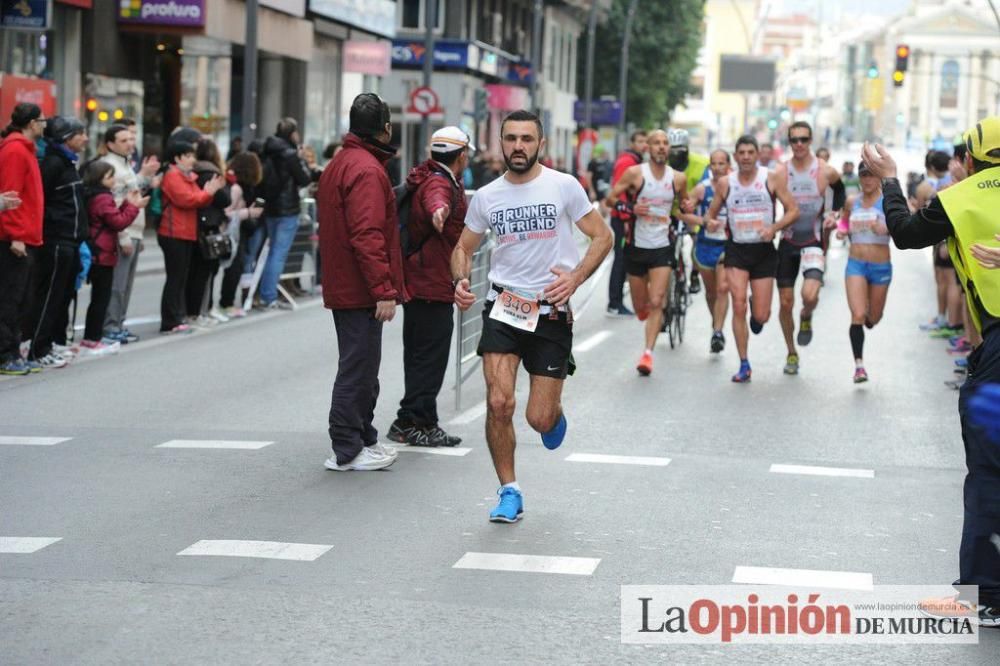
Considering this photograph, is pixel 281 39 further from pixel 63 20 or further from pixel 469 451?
pixel 469 451

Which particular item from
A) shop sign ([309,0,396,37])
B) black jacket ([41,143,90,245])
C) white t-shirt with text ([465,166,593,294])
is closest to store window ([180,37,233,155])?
shop sign ([309,0,396,37])

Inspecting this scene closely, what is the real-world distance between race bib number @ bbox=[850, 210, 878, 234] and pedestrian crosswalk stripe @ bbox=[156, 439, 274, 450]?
18.4 ft

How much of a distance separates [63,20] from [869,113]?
171450 millimetres

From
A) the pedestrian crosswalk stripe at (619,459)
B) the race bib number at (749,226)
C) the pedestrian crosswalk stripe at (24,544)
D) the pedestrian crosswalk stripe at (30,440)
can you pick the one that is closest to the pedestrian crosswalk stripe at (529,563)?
the pedestrian crosswalk stripe at (24,544)

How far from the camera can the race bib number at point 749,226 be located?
13.9 metres

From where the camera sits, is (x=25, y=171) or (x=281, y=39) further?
(x=281, y=39)

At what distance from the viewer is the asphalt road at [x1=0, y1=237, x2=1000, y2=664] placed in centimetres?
586

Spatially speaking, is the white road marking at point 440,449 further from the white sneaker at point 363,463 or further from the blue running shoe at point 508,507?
the blue running shoe at point 508,507

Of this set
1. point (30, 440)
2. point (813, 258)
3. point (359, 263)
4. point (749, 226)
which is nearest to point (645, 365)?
point (749, 226)

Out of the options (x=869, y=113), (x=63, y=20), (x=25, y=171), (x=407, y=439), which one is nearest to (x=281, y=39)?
(x=63, y=20)

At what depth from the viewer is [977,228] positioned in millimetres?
6289

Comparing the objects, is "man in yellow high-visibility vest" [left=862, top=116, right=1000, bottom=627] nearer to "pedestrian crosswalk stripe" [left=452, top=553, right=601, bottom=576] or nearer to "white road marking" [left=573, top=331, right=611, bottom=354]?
"pedestrian crosswalk stripe" [left=452, top=553, right=601, bottom=576]

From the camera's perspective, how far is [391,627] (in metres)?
5.95

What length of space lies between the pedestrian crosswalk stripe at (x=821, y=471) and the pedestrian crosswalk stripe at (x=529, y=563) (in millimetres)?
2756
